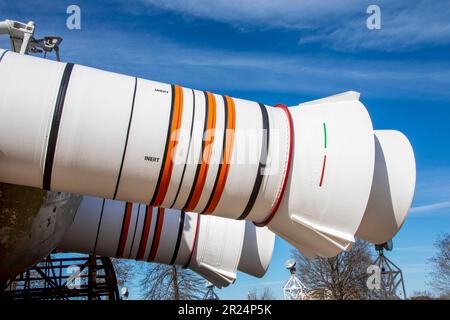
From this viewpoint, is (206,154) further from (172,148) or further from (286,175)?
(286,175)

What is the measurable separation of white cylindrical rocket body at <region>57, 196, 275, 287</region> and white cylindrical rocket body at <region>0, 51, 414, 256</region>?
154 inches

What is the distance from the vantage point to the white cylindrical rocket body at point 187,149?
168 inches

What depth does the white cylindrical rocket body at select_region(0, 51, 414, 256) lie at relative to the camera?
427cm

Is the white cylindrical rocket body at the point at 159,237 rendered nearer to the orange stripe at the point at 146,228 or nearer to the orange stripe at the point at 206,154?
the orange stripe at the point at 146,228

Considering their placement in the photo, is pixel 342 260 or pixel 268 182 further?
pixel 342 260

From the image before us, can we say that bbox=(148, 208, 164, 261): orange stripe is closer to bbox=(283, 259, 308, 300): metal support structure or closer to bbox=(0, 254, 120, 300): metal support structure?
bbox=(0, 254, 120, 300): metal support structure

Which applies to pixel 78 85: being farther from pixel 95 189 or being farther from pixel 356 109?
pixel 356 109

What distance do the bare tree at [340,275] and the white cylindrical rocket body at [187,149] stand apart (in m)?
19.4

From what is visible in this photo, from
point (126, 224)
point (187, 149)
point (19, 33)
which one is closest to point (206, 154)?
point (187, 149)

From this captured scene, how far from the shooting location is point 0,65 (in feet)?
14.2

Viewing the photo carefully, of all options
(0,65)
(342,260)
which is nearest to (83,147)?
(0,65)

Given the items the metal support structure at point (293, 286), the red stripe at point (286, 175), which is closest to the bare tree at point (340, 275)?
the metal support structure at point (293, 286)
